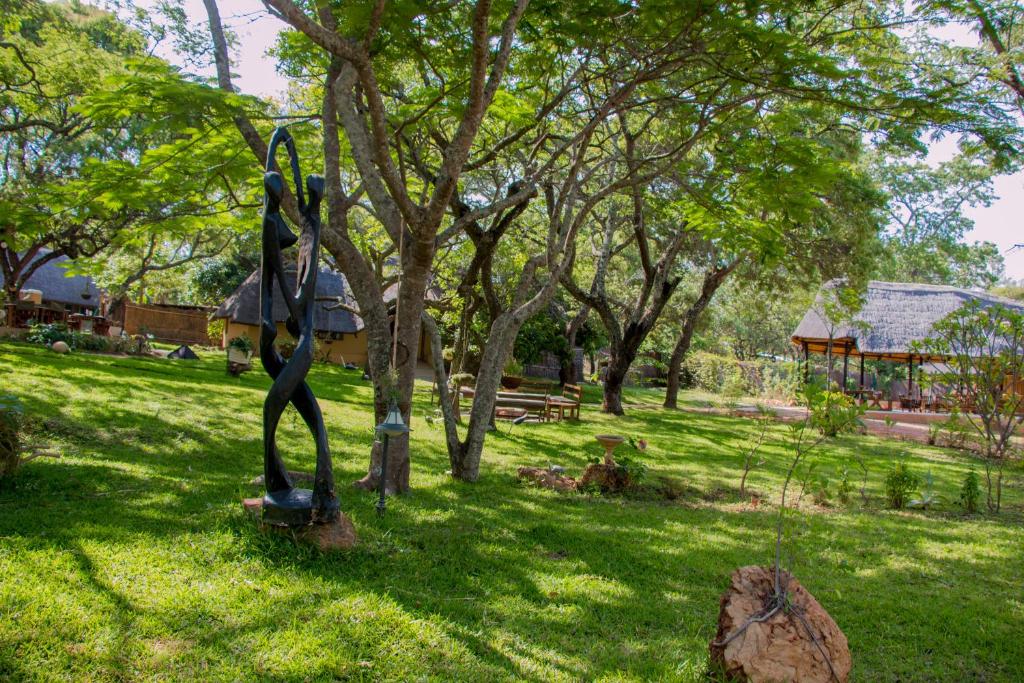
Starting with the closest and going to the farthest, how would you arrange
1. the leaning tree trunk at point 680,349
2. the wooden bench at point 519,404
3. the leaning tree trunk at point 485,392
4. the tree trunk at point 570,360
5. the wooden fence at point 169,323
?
the leaning tree trunk at point 485,392 < the wooden bench at point 519,404 < the leaning tree trunk at point 680,349 < the tree trunk at point 570,360 < the wooden fence at point 169,323

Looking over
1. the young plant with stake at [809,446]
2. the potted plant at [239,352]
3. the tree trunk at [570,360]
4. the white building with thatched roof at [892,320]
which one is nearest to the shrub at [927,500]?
the young plant with stake at [809,446]

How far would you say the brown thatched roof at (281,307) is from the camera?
85.6ft

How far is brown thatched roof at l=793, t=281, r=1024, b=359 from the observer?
26422 mm

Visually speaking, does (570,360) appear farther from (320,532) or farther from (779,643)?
(779,643)

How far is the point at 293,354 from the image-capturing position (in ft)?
15.1

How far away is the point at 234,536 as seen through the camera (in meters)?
4.73

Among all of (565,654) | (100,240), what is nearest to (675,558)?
(565,654)

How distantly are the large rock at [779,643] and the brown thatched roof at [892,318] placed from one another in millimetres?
24597

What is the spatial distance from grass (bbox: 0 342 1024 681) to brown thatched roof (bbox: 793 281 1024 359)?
61.7 ft

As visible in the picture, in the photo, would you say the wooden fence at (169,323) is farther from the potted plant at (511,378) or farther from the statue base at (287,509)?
the statue base at (287,509)

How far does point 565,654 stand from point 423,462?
5.78 metres

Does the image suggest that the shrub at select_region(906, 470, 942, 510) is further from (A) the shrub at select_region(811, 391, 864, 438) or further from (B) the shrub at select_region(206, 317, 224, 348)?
(B) the shrub at select_region(206, 317, 224, 348)

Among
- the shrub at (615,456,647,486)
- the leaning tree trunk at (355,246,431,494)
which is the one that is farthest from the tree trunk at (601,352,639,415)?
the leaning tree trunk at (355,246,431,494)

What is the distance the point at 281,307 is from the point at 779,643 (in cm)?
2699
